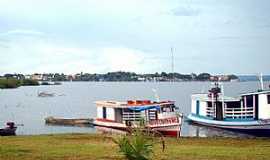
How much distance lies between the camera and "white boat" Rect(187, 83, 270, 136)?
41791mm

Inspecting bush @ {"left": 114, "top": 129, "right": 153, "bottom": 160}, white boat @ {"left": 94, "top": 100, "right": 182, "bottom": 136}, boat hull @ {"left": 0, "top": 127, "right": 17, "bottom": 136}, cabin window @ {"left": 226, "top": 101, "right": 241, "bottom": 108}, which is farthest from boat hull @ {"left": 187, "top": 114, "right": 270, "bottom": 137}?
bush @ {"left": 114, "top": 129, "right": 153, "bottom": 160}

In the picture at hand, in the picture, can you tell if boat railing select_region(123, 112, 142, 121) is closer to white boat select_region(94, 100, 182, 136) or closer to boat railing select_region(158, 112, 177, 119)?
white boat select_region(94, 100, 182, 136)

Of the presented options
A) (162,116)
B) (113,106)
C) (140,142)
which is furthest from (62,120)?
(140,142)

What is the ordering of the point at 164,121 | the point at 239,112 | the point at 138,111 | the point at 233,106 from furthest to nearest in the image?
1. the point at 233,106
2. the point at 239,112
3. the point at 138,111
4. the point at 164,121

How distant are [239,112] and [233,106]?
54.3 inches

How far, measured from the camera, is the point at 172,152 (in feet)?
60.6

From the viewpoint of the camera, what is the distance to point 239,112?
150 feet

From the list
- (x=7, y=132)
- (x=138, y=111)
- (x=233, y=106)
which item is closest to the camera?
(x=7, y=132)

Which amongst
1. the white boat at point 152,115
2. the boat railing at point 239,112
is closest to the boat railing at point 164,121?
the white boat at point 152,115

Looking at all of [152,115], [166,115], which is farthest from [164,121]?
[152,115]

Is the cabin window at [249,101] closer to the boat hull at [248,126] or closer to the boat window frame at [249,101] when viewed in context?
the boat window frame at [249,101]

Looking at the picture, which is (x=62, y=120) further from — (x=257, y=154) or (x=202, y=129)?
(x=257, y=154)

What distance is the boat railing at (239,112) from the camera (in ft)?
144

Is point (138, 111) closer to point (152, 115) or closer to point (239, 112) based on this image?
point (152, 115)
